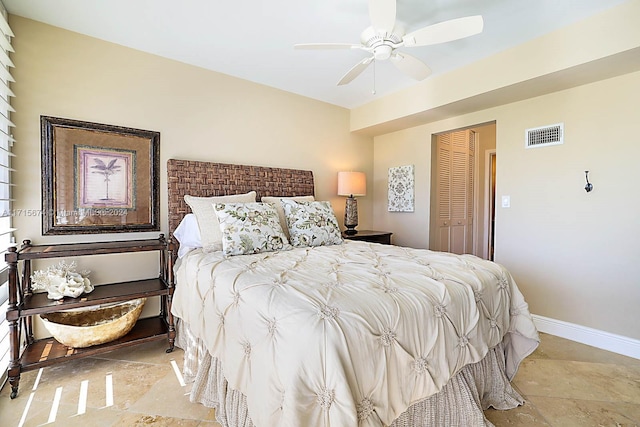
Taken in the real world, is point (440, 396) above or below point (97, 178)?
below

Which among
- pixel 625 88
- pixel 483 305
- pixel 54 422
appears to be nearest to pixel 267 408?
pixel 483 305

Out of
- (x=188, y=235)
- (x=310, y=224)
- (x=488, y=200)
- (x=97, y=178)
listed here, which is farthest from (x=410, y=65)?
(x=488, y=200)

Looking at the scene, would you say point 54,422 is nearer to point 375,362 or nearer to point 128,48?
point 375,362

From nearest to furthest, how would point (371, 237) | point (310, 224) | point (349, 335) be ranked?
point (349, 335) → point (310, 224) → point (371, 237)

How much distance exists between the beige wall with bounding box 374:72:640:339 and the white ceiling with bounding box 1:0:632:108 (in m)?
0.78

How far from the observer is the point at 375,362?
106 cm

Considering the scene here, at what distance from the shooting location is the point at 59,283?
207cm

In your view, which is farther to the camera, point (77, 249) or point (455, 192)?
point (455, 192)

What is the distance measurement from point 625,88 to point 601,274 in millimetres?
1518

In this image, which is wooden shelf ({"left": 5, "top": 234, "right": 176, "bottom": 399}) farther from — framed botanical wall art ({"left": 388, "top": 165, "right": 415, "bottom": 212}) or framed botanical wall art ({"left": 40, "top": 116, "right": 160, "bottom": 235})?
framed botanical wall art ({"left": 388, "top": 165, "right": 415, "bottom": 212})

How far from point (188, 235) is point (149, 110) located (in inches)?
46.8

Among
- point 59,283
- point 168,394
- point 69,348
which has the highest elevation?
point 59,283

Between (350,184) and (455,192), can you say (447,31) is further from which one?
(455,192)

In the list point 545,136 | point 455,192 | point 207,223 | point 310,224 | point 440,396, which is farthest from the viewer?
point 455,192
